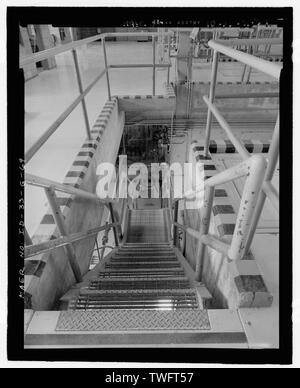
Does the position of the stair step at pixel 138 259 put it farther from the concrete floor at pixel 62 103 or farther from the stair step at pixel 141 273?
the concrete floor at pixel 62 103

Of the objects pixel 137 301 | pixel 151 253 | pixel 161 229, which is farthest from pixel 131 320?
pixel 161 229

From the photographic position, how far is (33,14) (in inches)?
36.1

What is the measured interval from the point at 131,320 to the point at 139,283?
2.52 ft

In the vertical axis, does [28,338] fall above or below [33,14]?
below

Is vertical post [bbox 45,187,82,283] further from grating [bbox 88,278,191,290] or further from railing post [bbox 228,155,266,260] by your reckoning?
railing post [bbox 228,155,266,260]

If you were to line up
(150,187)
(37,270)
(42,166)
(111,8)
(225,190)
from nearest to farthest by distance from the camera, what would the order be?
(111,8)
(37,270)
(225,190)
(42,166)
(150,187)

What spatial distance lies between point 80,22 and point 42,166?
1.82 m

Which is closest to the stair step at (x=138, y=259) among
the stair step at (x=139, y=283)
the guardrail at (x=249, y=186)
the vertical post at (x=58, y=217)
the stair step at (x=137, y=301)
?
the stair step at (x=139, y=283)

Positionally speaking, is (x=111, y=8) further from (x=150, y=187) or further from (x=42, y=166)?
(x=150, y=187)

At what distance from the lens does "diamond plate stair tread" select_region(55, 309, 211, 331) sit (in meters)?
1.10

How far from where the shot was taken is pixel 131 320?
3.74 ft

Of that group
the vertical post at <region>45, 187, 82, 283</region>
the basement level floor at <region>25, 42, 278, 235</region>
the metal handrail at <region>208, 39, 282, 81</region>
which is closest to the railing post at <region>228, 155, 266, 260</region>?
the metal handrail at <region>208, 39, 282, 81</region>

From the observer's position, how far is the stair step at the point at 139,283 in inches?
72.9
